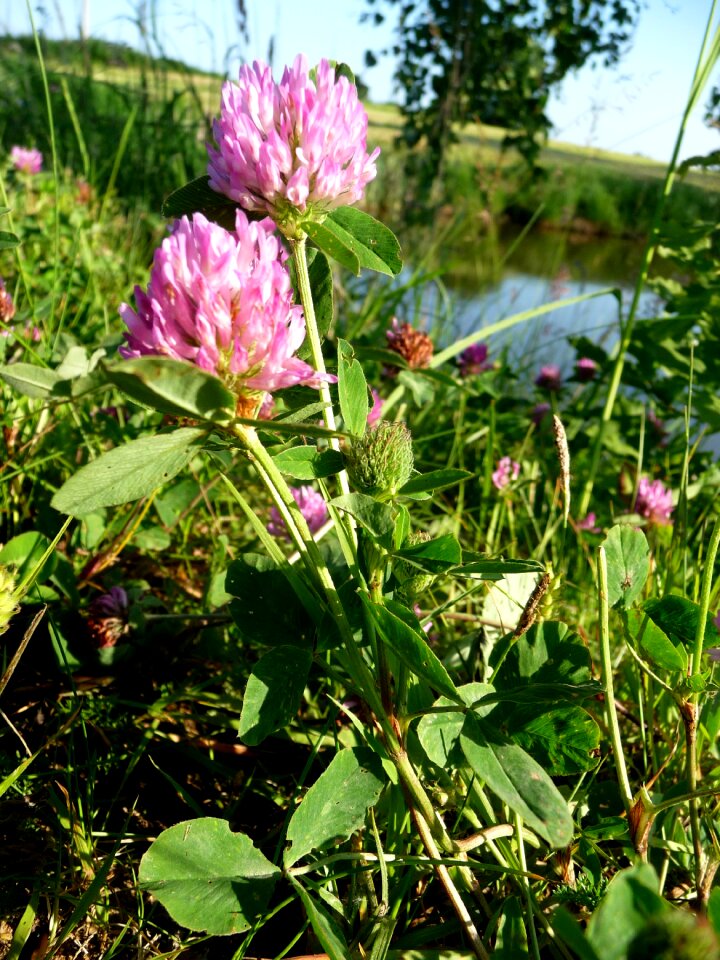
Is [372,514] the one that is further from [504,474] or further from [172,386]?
[504,474]

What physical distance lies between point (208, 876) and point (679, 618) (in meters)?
0.45

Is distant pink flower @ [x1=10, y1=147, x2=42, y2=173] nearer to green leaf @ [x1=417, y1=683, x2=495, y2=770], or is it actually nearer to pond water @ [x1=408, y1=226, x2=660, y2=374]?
pond water @ [x1=408, y1=226, x2=660, y2=374]

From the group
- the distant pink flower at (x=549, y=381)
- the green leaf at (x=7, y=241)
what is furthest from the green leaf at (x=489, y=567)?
the distant pink flower at (x=549, y=381)

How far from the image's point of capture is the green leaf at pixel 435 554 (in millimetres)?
570

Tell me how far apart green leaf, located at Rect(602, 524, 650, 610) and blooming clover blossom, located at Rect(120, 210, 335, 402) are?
0.34 metres

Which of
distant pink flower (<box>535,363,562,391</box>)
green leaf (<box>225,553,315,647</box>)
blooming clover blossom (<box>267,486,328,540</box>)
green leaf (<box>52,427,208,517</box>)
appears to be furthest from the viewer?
distant pink flower (<box>535,363,562,391</box>)

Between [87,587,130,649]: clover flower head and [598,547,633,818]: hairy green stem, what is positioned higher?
[598,547,633,818]: hairy green stem

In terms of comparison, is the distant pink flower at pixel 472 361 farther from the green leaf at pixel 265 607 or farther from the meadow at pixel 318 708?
the green leaf at pixel 265 607

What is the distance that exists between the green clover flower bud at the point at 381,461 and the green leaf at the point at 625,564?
214 millimetres

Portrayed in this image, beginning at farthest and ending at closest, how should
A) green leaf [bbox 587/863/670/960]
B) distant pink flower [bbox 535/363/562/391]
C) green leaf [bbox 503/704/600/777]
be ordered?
distant pink flower [bbox 535/363/562/391] < green leaf [bbox 503/704/600/777] < green leaf [bbox 587/863/670/960]

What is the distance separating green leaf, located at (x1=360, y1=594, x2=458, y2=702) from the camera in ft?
1.77

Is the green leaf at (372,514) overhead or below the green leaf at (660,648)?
overhead

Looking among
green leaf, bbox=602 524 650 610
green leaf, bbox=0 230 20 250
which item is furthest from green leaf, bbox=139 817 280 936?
green leaf, bbox=0 230 20 250

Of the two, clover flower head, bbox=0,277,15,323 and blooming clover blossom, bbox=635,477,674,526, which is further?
blooming clover blossom, bbox=635,477,674,526
